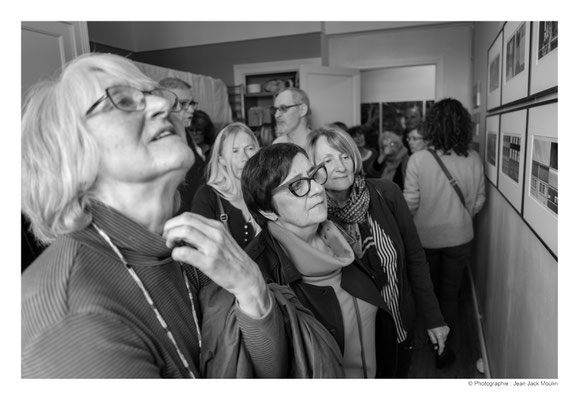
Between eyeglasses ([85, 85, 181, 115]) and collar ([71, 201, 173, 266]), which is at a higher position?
eyeglasses ([85, 85, 181, 115])

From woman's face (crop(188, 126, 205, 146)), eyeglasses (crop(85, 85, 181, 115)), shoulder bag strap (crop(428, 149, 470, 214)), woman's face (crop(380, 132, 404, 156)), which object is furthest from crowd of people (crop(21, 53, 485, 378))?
woman's face (crop(380, 132, 404, 156))

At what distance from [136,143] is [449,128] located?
6.45ft

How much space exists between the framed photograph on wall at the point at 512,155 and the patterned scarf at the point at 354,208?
520mm

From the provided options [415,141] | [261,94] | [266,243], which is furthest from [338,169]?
[261,94]

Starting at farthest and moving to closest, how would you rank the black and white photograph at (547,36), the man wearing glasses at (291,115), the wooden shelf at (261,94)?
the wooden shelf at (261,94)
the man wearing glasses at (291,115)
the black and white photograph at (547,36)

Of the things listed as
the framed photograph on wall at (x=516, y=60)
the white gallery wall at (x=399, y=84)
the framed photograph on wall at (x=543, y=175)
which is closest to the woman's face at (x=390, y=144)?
the framed photograph on wall at (x=516, y=60)

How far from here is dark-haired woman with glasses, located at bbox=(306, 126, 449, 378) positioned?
A: 57.6 inches

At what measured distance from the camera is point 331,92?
4.79 meters

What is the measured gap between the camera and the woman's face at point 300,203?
1.20m

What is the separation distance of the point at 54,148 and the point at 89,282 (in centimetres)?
22

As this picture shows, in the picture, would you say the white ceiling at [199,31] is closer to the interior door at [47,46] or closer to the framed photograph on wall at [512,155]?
the interior door at [47,46]

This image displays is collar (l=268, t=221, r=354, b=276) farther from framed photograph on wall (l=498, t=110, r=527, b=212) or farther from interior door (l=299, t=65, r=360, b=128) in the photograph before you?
interior door (l=299, t=65, r=360, b=128)
